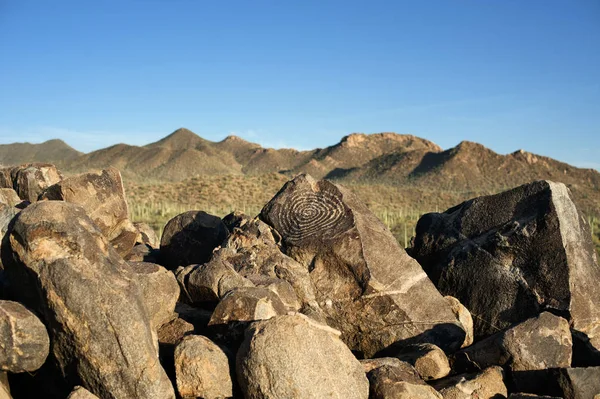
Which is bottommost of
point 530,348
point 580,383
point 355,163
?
point 580,383

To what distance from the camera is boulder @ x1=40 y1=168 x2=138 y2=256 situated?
274 inches

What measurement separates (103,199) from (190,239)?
1.15 m

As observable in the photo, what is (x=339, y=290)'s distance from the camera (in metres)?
6.39

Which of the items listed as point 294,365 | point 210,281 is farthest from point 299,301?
Result: point 294,365

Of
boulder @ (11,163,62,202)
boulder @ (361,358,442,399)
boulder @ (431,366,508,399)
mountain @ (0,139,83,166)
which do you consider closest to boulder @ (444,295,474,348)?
boulder @ (431,366,508,399)

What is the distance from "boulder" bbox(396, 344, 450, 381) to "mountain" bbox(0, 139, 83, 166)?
8335 centimetres

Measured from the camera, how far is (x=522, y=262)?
265 inches

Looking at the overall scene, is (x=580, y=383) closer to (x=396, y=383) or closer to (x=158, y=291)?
(x=396, y=383)

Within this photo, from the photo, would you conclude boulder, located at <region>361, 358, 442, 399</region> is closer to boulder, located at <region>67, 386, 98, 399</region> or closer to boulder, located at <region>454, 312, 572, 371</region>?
boulder, located at <region>454, 312, 572, 371</region>

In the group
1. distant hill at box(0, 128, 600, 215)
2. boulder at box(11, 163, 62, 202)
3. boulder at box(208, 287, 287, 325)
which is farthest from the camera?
distant hill at box(0, 128, 600, 215)

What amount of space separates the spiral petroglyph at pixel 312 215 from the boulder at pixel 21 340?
288cm

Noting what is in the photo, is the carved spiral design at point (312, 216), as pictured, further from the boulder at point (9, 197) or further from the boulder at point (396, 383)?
the boulder at point (9, 197)

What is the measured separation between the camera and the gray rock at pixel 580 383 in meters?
4.90

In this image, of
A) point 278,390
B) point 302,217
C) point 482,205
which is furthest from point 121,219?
point 482,205
